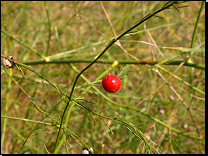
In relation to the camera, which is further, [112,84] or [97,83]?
[97,83]

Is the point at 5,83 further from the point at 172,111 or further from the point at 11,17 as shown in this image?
the point at 172,111

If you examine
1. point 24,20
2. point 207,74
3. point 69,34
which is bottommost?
point 207,74

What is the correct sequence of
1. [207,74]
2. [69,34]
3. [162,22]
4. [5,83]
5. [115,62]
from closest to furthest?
[207,74], [115,62], [5,83], [69,34], [162,22]

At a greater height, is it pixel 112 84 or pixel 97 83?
pixel 97 83

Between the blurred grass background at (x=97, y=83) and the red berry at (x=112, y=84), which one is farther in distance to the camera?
the blurred grass background at (x=97, y=83)

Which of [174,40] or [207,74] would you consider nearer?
[207,74]

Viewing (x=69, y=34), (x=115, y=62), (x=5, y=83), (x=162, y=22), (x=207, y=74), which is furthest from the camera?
(x=162, y=22)

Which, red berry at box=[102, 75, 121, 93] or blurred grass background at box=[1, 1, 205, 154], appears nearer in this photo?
red berry at box=[102, 75, 121, 93]

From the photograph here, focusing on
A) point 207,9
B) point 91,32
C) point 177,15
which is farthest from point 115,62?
point 177,15
